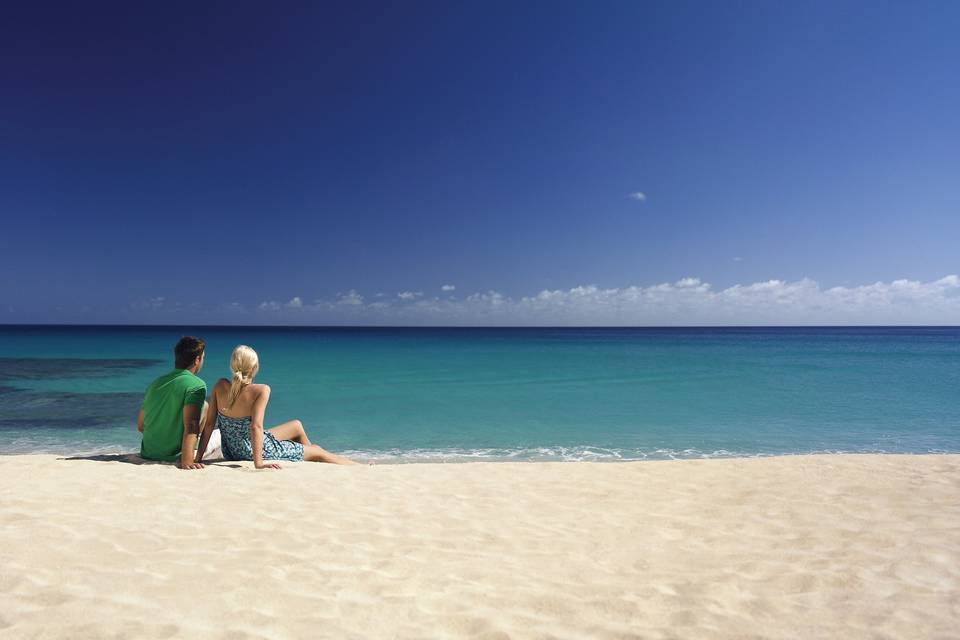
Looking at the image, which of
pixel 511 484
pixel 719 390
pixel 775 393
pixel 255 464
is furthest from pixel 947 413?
pixel 255 464

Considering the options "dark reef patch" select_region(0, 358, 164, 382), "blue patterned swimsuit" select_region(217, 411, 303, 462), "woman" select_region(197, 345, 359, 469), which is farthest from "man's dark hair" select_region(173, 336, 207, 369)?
"dark reef patch" select_region(0, 358, 164, 382)

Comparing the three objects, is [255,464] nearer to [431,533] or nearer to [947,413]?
[431,533]

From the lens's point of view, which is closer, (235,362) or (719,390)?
(235,362)

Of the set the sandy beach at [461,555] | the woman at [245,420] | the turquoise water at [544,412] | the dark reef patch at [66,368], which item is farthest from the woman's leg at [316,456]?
the dark reef patch at [66,368]

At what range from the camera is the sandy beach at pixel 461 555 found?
2.93 m

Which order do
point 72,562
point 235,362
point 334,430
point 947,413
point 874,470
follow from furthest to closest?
point 947,413 → point 334,430 → point 874,470 → point 235,362 → point 72,562

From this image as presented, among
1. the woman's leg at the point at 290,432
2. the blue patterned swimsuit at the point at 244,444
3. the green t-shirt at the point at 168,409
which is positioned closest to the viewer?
the green t-shirt at the point at 168,409

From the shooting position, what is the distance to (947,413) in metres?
15.5

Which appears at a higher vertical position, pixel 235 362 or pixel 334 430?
pixel 235 362

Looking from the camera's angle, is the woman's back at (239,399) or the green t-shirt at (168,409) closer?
the green t-shirt at (168,409)

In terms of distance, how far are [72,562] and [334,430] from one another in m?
9.79

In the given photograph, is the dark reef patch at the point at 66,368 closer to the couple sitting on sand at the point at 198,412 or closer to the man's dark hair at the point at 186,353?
the couple sitting on sand at the point at 198,412

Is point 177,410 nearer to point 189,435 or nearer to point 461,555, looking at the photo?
point 189,435

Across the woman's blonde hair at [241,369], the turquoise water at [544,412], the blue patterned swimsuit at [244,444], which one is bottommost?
the turquoise water at [544,412]
